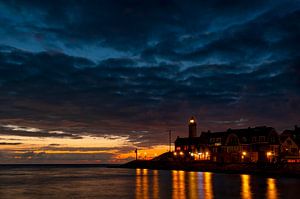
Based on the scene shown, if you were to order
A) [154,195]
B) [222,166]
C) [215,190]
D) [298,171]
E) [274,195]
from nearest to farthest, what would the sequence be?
[274,195] < [154,195] < [215,190] < [298,171] < [222,166]

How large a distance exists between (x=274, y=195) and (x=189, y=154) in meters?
95.6

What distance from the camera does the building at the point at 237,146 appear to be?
114562mm

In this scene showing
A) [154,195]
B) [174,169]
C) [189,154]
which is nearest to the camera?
[154,195]

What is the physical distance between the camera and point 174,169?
140 meters

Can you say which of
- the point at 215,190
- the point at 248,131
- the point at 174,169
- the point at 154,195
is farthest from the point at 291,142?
the point at 154,195

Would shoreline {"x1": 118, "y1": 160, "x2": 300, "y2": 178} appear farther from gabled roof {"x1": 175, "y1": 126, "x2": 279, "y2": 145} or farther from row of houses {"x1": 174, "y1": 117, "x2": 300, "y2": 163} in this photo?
gabled roof {"x1": 175, "y1": 126, "x2": 279, "y2": 145}

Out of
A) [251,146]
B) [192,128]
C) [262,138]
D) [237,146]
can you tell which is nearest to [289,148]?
[262,138]

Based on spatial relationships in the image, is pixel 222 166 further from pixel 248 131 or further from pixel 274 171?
pixel 274 171

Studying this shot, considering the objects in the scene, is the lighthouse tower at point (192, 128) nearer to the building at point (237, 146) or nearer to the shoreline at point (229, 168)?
the building at point (237, 146)

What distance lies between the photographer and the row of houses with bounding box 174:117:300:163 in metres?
113

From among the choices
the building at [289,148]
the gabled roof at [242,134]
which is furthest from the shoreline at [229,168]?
the building at [289,148]

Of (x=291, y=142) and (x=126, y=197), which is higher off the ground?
(x=291, y=142)

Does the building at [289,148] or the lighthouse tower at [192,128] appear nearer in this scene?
the building at [289,148]

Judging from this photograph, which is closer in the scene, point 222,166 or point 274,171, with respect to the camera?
point 274,171
